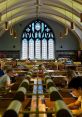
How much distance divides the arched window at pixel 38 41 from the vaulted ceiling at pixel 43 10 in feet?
4.11

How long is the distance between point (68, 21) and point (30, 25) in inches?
181

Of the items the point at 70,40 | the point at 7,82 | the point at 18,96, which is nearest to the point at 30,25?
the point at 70,40

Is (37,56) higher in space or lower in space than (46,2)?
lower

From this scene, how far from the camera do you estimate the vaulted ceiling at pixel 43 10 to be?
75.9ft

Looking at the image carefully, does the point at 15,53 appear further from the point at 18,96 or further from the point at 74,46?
the point at 18,96

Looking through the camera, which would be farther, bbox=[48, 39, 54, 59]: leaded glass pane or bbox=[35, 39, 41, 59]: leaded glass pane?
bbox=[35, 39, 41, 59]: leaded glass pane

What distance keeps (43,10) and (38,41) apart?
197 inches

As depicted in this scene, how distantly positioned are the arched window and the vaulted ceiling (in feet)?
4.11

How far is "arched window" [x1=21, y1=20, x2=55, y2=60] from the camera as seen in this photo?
33.2 meters

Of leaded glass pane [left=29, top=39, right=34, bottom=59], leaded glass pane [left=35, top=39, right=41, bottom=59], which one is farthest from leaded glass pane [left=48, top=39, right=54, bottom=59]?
leaded glass pane [left=29, top=39, right=34, bottom=59]

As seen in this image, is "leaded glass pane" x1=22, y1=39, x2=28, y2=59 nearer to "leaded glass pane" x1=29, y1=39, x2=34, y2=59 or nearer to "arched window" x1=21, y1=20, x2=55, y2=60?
"arched window" x1=21, y1=20, x2=55, y2=60

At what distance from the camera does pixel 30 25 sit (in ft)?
109

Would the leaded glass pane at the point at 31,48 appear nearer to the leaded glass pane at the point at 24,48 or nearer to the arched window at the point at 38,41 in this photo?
the arched window at the point at 38,41

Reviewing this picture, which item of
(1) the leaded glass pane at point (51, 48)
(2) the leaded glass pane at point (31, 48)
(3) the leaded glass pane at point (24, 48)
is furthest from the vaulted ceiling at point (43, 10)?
(2) the leaded glass pane at point (31, 48)
